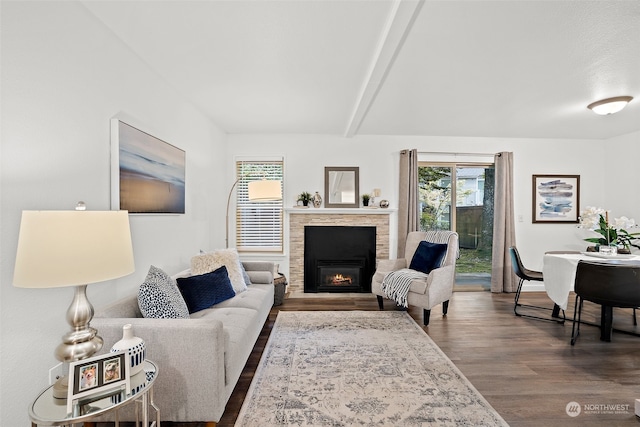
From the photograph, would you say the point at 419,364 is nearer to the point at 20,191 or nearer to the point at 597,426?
the point at 597,426

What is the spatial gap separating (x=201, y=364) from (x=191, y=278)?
114 centimetres

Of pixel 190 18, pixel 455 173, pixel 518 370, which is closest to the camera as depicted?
pixel 190 18

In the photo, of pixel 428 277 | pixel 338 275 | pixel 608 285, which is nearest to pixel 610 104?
pixel 608 285

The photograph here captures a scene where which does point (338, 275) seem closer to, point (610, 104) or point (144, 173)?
point (144, 173)

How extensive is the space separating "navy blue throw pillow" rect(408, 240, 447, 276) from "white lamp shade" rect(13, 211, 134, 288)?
3.54 meters

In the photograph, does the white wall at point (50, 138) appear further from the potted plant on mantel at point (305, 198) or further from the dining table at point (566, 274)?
the dining table at point (566, 274)

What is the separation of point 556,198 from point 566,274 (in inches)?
102

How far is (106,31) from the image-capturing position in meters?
2.15

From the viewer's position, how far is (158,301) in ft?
6.72

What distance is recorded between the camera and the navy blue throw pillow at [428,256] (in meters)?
4.00

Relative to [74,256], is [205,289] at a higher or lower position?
lower

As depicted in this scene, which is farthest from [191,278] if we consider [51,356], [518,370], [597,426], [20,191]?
[597,426]

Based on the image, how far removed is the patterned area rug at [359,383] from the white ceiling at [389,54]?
2.50 meters

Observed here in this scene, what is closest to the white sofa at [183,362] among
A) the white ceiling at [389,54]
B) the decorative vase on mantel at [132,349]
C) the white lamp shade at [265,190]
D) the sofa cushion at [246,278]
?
the decorative vase on mantel at [132,349]
